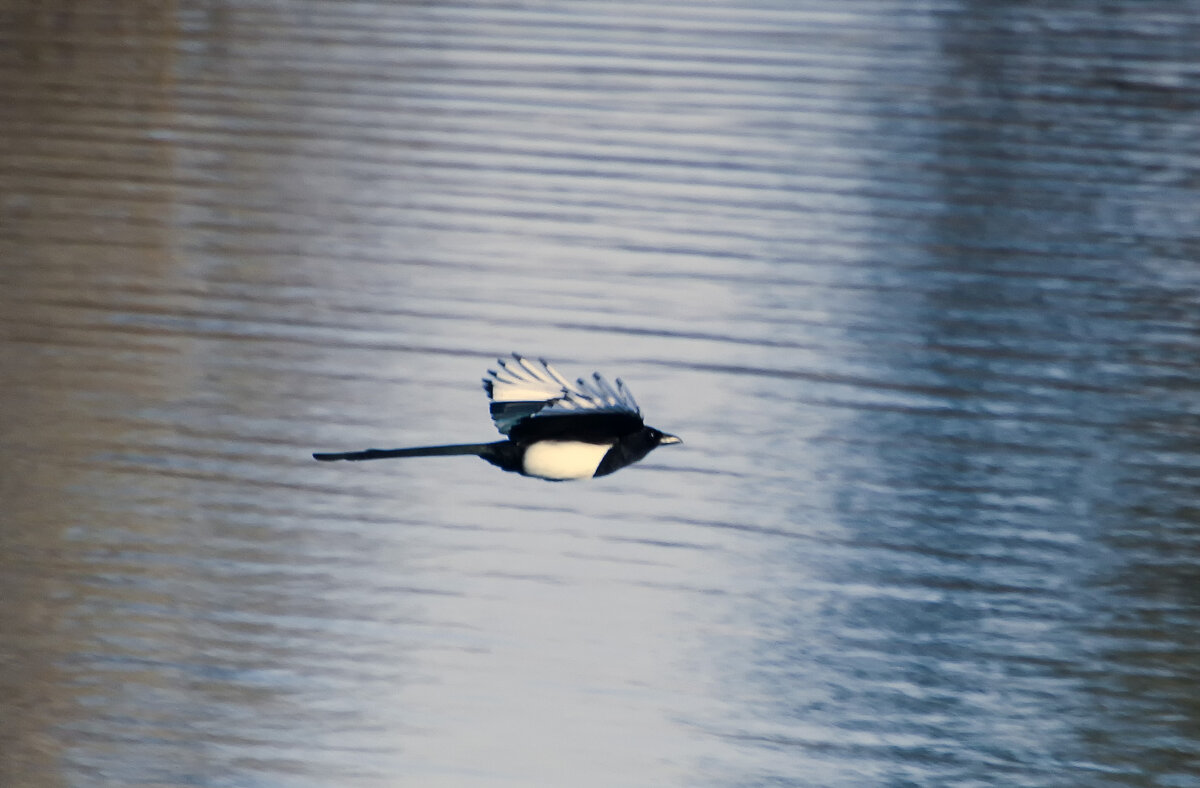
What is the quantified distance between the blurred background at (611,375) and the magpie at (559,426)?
0.43ft

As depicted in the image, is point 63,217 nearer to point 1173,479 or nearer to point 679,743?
point 679,743

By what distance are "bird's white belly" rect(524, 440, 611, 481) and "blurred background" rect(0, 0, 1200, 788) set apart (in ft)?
0.38

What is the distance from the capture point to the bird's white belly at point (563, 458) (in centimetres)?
100

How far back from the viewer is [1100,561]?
43.6 inches

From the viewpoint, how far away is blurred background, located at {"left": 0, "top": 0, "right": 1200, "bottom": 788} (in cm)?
102

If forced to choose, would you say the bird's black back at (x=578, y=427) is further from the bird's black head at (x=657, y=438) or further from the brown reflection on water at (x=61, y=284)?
the brown reflection on water at (x=61, y=284)

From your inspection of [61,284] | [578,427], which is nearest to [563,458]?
[578,427]

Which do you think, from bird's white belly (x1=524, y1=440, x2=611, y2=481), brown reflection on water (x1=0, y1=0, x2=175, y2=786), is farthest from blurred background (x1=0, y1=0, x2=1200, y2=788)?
bird's white belly (x1=524, y1=440, x2=611, y2=481)

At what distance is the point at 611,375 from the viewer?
1.26m

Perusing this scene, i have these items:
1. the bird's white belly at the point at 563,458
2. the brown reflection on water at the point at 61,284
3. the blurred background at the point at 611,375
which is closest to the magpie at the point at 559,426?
the bird's white belly at the point at 563,458

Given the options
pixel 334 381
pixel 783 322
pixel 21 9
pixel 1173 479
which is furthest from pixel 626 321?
pixel 21 9

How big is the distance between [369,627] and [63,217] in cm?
69

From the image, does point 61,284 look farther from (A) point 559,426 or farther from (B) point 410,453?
(A) point 559,426

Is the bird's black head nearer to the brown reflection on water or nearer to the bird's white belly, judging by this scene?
the bird's white belly
